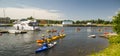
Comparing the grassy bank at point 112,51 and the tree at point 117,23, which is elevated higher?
the tree at point 117,23

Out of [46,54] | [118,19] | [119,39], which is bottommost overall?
[46,54]

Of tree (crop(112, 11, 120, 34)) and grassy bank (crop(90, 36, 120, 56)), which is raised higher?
tree (crop(112, 11, 120, 34))

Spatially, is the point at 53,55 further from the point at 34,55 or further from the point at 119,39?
the point at 119,39

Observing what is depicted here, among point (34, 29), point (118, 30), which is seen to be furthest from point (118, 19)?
point (34, 29)

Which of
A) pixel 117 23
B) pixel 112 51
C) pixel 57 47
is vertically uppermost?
pixel 117 23

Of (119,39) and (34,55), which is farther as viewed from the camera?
(119,39)

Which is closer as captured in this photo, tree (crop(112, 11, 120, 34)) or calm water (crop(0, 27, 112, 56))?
calm water (crop(0, 27, 112, 56))

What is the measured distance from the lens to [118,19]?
5941cm

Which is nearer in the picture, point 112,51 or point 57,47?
point 112,51

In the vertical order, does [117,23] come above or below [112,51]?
above

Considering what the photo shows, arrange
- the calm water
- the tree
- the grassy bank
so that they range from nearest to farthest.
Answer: the grassy bank, the calm water, the tree

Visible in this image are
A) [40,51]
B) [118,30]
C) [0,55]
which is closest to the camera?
[0,55]

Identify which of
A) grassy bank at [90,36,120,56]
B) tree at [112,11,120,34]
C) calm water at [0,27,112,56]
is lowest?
calm water at [0,27,112,56]

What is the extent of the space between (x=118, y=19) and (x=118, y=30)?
3697 mm
